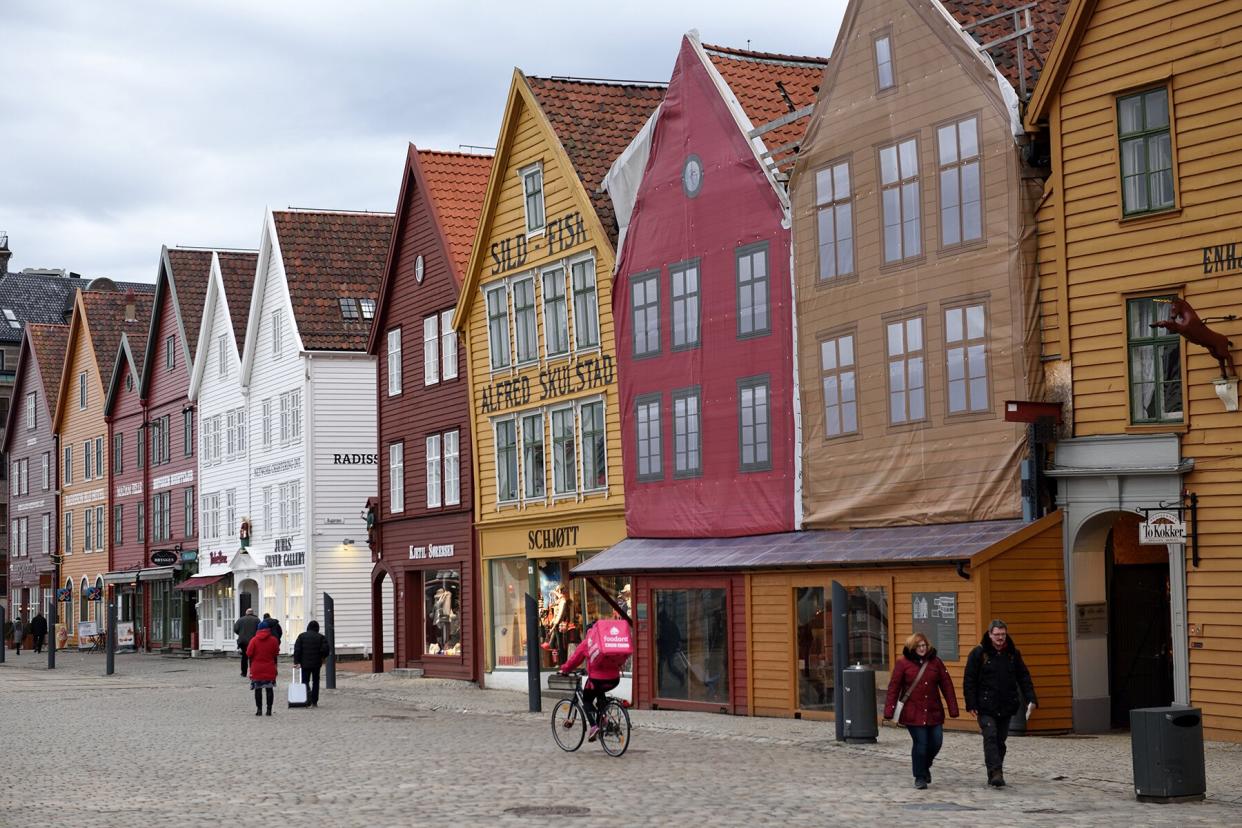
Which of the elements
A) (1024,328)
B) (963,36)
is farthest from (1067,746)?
(963,36)

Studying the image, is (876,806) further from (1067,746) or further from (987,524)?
(987,524)

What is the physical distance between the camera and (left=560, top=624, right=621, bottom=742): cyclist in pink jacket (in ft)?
71.5

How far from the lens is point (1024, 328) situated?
24.6m

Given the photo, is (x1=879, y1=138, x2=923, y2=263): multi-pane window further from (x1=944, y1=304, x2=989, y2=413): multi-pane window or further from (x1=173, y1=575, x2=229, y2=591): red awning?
(x1=173, y1=575, x2=229, y2=591): red awning

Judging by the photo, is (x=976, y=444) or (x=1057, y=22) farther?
(x=1057, y=22)

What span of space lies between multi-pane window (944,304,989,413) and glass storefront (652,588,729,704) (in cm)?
609

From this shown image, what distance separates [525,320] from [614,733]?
58.6 ft

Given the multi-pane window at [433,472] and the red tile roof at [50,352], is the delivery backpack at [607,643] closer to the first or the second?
the multi-pane window at [433,472]

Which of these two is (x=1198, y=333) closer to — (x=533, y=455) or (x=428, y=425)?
(x=533, y=455)

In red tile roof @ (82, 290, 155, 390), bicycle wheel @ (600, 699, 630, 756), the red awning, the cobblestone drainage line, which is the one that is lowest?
the cobblestone drainage line

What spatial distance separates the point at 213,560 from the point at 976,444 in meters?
40.3

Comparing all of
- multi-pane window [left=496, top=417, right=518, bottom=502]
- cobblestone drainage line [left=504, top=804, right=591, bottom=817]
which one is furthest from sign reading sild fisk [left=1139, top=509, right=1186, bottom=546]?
multi-pane window [left=496, top=417, right=518, bottom=502]

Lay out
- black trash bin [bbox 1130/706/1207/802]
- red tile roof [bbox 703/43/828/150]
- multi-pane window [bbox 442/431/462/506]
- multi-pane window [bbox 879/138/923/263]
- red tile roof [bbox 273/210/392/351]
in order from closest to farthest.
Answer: black trash bin [bbox 1130/706/1207/802] < multi-pane window [bbox 879/138/923/263] < red tile roof [bbox 703/43/828/150] < multi-pane window [bbox 442/431/462/506] < red tile roof [bbox 273/210/392/351]

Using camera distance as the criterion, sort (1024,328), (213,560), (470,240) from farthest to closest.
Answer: (213,560), (470,240), (1024,328)
